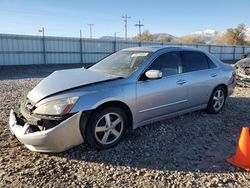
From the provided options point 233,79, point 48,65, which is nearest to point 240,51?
point 48,65

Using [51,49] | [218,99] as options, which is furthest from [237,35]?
[218,99]

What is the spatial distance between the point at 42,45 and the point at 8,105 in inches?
654

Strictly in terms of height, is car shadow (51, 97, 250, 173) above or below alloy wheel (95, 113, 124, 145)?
below

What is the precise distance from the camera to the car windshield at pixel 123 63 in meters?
4.39

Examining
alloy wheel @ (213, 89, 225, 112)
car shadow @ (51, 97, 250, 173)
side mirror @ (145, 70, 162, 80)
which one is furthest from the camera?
alloy wheel @ (213, 89, 225, 112)

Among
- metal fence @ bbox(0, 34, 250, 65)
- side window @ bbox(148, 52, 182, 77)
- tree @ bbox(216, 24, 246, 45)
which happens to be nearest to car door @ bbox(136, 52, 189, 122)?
side window @ bbox(148, 52, 182, 77)

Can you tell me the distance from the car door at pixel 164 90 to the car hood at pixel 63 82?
580 millimetres

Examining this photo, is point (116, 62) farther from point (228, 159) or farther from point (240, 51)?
point (240, 51)

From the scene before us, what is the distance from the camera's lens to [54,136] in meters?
3.38

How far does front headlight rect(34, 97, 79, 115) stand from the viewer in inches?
135

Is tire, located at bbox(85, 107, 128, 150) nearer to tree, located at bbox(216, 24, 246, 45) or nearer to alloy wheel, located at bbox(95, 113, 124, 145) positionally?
alloy wheel, located at bbox(95, 113, 124, 145)

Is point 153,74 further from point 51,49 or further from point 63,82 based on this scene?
point 51,49

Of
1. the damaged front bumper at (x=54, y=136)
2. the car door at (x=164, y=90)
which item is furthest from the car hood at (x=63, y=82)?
the car door at (x=164, y=90)

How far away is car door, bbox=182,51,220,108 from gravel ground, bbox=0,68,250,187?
26.2 inches
